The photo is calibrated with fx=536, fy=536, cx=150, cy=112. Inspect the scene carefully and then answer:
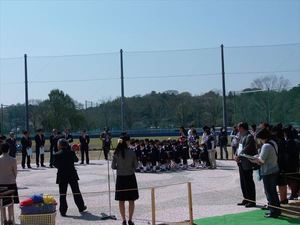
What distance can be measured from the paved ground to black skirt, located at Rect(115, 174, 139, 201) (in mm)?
423

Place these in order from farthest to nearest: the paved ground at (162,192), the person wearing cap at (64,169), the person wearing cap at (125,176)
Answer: the person wearing cap at (64,169), the paved ground at (162,192), the person wearing cap at (125,176)

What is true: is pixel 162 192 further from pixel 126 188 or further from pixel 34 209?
pixel 34 209

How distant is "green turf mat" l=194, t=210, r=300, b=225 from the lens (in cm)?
1092

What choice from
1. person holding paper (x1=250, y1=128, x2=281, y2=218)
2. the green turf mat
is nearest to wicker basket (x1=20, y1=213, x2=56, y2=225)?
the green turf mat

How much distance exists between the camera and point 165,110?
4591cm

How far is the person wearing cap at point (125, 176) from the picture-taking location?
11.0m

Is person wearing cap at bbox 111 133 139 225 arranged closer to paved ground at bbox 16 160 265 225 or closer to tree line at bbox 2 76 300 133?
paved ground at bbox 16 160 265 225

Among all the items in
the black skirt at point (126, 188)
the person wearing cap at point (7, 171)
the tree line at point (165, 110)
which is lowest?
the black skirt at point (126, 188)

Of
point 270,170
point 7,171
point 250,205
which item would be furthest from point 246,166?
point 7,171

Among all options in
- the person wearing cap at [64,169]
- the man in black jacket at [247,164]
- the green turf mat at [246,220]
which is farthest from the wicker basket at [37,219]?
the man in black jacket at [247,164]

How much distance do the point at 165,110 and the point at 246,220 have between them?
34749mm

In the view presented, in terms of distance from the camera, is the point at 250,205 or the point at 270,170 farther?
the point at 250,205

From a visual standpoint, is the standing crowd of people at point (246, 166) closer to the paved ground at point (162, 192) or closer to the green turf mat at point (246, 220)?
the green turf mat at point (246, 220)

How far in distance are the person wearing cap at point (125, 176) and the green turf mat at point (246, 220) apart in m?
1.45
